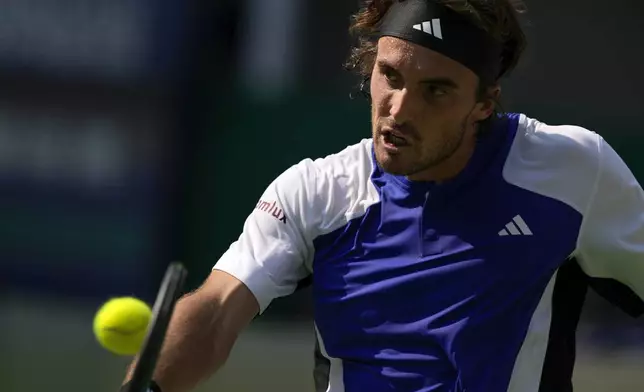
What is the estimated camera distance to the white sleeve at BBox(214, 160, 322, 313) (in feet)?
8.70

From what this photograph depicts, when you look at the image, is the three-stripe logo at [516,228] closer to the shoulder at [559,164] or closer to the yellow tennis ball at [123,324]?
the shoulder at [559,164]

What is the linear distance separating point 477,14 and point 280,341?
3.62 meters

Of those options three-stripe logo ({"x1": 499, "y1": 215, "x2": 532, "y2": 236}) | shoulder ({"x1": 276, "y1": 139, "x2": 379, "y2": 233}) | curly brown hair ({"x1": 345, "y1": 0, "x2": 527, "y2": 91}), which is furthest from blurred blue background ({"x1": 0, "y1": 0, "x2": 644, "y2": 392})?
three-stripe logo ({"x1": 499, "y1": 215, "x2": 532, "y2": 236})

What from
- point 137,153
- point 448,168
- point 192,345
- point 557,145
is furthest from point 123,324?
point 137,153

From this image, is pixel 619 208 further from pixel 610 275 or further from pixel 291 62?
pixel 291 62

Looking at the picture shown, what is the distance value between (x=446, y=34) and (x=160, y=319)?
852 millimetres

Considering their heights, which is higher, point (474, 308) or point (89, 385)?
point (474, 308)

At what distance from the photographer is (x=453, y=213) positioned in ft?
8.75

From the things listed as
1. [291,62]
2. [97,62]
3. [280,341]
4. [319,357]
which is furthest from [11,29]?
[319,357]

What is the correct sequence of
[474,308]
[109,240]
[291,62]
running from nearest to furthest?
[474,308], [109,240], [291,62]

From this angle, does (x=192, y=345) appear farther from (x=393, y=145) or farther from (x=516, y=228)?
(x=516, y=228)

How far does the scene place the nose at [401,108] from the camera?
2.55 meters

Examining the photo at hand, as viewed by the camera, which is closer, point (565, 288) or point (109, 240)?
point (565, 288)

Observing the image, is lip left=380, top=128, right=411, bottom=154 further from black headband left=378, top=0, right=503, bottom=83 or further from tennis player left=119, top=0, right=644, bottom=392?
black headband left=378, top=0, right=503, bottom=83
